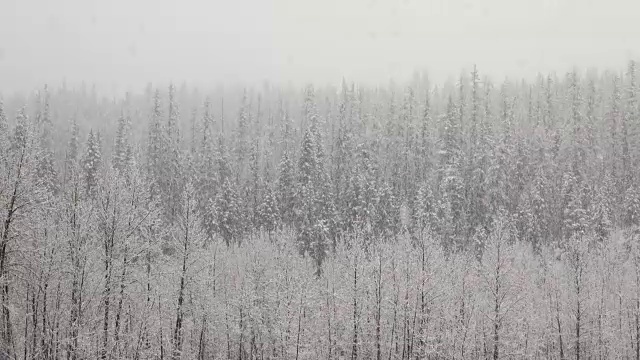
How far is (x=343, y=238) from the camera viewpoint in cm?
6309

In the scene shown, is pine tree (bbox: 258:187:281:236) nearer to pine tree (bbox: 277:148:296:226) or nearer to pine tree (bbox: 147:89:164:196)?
pine tree (bbox: 277:148:296:226)

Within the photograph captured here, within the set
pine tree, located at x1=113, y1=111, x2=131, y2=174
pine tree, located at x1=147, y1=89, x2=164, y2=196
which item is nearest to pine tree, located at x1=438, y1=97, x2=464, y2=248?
pine tree, located at x1=147, y1=89, x2=164, y2=196

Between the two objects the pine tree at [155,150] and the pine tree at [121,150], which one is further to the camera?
the pine tree at [155,150]

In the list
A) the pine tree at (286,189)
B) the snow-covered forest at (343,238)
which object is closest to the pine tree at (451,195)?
the snow-covered forest at (343,238)

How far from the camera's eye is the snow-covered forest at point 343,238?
92.4 feet

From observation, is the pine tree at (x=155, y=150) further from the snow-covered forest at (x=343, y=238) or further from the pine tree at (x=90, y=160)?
the pine tree at (x=90, y=160)

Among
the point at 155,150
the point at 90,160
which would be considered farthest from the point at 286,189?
the point at 90,160

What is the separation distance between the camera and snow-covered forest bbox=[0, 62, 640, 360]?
28.2 metres

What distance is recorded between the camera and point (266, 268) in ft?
151

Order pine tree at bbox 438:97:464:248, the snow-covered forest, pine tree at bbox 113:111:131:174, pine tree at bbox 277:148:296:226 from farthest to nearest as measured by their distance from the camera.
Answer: pine tree at bbox 113:111:131:174 → pine tree at bbox 277:148:296:226 → pine tree at bbox 438:97:464:248 → the snow-covered forest

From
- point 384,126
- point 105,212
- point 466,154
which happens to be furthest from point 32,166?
point 384,126

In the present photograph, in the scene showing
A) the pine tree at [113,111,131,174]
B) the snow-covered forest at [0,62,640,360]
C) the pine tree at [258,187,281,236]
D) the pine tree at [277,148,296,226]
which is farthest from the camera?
the pine tree at [113,111,131,174]

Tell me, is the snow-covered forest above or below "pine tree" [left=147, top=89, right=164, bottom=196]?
below

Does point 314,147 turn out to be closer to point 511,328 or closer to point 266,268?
point 266,268
